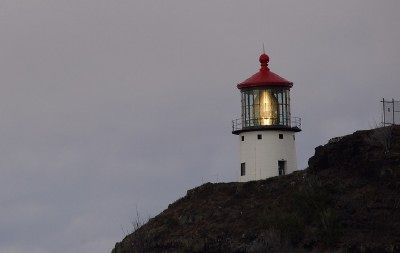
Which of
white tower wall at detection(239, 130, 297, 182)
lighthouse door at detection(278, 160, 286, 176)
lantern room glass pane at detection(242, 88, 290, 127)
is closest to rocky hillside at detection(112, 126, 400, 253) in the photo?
white tower wall at detection(239, 130, 297, 182)

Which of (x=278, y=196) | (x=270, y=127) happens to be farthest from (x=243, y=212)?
(x=270, y=127)

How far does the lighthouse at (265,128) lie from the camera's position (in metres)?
77.8

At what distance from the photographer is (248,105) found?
260ft

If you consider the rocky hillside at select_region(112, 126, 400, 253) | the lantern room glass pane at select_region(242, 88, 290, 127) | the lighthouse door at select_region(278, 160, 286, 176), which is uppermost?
the lantern room glass pane at select_region(242, 88, 290, 127)

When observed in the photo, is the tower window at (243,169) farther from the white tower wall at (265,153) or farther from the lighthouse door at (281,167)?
the lighthouse door at (281,167)

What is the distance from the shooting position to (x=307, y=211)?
69.6 meters

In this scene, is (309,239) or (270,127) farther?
(270,127)

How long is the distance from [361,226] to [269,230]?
4660 millimetres

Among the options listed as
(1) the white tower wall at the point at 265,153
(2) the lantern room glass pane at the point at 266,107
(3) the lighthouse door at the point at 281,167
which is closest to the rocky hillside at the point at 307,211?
(1) the white tower wall at the point at 265,153

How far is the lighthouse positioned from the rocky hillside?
2497mm

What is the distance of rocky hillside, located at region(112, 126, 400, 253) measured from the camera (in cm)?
6669

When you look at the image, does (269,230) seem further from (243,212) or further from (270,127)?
(270,127)

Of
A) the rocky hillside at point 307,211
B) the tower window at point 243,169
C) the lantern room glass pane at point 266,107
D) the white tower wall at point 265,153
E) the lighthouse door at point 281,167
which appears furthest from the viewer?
the lantern room glass pane at point 266,107

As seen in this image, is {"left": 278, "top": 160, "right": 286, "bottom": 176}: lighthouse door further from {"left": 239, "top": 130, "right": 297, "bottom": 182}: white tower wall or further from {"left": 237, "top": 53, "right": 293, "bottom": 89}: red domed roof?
{"left": 237, "top": 53, "right": 293, "bottom": 89}: red domed roof
